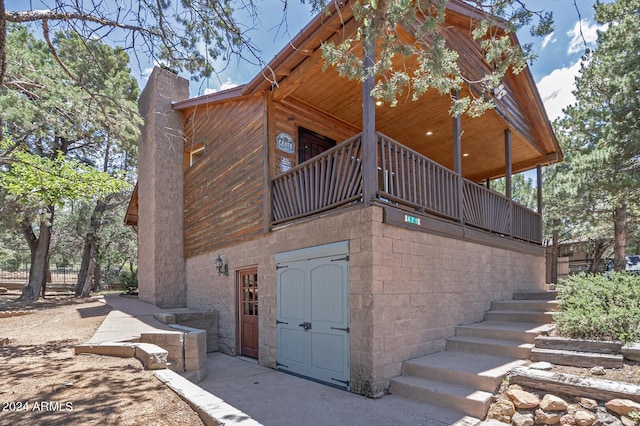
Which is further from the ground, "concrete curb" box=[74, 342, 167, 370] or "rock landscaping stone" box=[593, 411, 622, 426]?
"concrete curb" box=[74, 342, 167, 370]

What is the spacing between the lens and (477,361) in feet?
16.1

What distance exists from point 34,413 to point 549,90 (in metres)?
12.3

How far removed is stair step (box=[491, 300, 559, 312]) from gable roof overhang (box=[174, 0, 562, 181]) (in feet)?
12.4

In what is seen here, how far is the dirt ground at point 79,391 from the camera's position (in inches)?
115

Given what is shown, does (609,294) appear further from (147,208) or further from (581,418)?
(147,208)

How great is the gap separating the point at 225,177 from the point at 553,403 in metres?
7.15

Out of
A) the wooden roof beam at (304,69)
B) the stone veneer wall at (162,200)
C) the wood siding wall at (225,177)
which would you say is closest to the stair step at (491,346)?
the wood siding wall at (225,177)

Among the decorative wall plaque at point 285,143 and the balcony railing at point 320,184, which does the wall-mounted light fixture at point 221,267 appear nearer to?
the balcony railing at point 320,184

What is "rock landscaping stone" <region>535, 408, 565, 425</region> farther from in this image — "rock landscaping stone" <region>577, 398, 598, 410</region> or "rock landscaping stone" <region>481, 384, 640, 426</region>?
"rock landscaping stone" <region>577, 398, 598, 410</region>

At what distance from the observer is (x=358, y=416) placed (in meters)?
4.09

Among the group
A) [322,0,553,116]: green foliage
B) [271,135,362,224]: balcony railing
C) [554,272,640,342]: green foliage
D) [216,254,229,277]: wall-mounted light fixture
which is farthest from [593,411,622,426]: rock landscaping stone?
[216,254,229,277]: wall-mounted light fixture

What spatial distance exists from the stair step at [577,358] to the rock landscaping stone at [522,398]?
0.82 meters

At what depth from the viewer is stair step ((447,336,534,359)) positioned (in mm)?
4883

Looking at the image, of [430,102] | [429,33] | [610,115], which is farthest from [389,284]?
[610,115]
